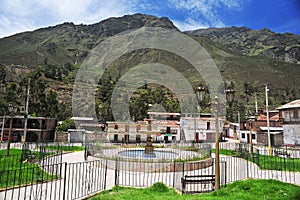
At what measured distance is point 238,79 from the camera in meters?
91.2

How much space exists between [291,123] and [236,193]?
28.5 meters

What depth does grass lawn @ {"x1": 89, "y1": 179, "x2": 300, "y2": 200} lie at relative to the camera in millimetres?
6148

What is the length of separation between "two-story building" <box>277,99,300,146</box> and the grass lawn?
26.3 m

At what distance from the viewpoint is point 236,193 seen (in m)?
6.61

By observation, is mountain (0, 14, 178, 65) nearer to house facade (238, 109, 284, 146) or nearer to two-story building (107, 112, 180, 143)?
two-story building (107, 112, 180, 143)

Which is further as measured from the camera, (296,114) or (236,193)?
(296,114)

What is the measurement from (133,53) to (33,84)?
346 feet

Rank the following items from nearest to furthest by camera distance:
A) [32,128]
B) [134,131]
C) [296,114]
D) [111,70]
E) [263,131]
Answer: [296,114], [32,128], [134,131], [263,131], [111,70]

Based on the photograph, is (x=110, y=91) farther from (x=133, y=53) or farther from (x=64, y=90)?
(x=133, y=53)

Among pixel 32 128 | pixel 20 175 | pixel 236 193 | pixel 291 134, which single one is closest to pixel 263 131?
pixel 291 134

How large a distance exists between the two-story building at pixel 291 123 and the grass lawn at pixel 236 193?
1035 inches

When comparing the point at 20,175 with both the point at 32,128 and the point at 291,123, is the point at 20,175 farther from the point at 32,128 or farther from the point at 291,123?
the point at 291,123

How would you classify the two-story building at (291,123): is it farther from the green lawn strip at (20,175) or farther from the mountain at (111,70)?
the green lawn strip at (20,175)

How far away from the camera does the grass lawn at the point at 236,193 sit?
20.2ft
